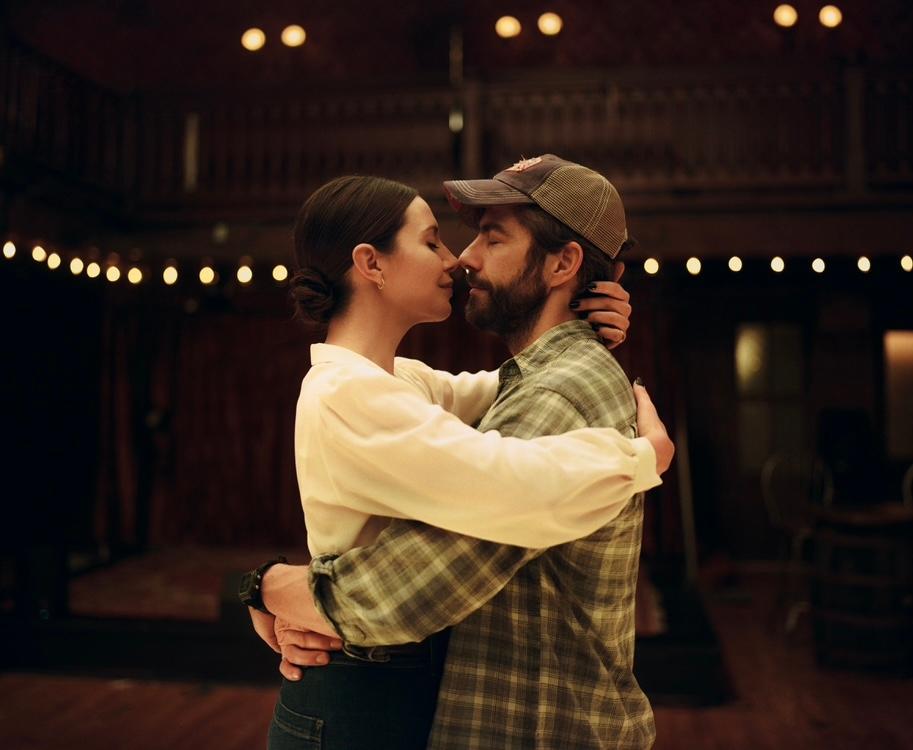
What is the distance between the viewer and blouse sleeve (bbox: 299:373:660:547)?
3.84 ft

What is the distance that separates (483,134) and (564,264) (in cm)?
628

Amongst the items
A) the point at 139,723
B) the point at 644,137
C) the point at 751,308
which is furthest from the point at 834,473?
the point at 139,723

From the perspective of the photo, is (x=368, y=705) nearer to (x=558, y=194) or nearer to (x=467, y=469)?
(x=467, y=469)

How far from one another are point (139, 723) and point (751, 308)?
5682 millimetres

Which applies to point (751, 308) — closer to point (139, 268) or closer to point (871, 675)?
point (871, 675)

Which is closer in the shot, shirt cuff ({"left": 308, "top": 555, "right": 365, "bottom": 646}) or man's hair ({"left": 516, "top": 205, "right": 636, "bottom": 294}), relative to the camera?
shirt cuff ({"left": 308, "top": 555, "right": 365, "bottom": 646})

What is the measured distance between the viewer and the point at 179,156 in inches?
297

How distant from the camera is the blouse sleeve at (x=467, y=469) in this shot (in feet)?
3.84

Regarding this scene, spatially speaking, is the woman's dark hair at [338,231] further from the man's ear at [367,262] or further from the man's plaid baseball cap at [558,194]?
the man's plaid baseball cap at [558,194]

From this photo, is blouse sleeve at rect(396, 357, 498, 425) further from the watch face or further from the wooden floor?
the wooden floor

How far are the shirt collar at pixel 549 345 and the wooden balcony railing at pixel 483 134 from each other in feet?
18.0

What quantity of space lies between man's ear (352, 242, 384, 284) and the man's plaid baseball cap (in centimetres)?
15

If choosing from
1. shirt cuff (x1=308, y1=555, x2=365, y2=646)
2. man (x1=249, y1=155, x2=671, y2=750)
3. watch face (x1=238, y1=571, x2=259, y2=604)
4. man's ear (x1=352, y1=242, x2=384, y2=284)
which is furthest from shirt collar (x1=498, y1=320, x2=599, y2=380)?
watch face (x1=238, y1=571, x2=259, y2=604)

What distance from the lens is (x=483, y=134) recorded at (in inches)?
296
